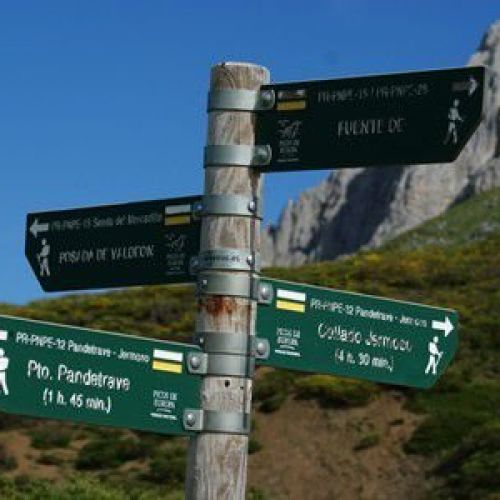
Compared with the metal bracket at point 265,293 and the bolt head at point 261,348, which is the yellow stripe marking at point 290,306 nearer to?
the metal bracket at point 265,293

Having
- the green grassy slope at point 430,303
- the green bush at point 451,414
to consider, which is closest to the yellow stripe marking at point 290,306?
the green grassy slope at point 430,303

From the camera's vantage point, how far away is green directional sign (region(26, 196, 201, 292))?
8289 mm

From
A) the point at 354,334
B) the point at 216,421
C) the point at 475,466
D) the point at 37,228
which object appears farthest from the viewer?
the point at 475,466

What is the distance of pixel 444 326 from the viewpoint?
8.88 metres

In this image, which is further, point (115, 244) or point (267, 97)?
point (115, 244)

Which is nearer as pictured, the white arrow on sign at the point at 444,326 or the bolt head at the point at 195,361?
the bolt head at the point at 195,361

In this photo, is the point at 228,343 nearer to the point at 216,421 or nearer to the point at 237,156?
the point at 216,421

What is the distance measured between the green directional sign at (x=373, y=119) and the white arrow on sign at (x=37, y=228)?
165 centimetres

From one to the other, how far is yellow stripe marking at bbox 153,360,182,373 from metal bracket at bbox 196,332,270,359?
0.18m

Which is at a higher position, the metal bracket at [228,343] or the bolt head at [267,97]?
the bolt head at [267,97]

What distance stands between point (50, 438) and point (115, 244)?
3436 cm

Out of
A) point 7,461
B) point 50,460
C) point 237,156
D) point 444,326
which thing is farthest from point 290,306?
point 7,461

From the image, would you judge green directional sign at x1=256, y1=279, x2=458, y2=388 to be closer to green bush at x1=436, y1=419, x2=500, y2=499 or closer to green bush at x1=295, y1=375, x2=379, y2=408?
green bush at x1=436, y1=419, x2=500, y2=499

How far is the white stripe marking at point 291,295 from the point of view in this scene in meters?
8.27
